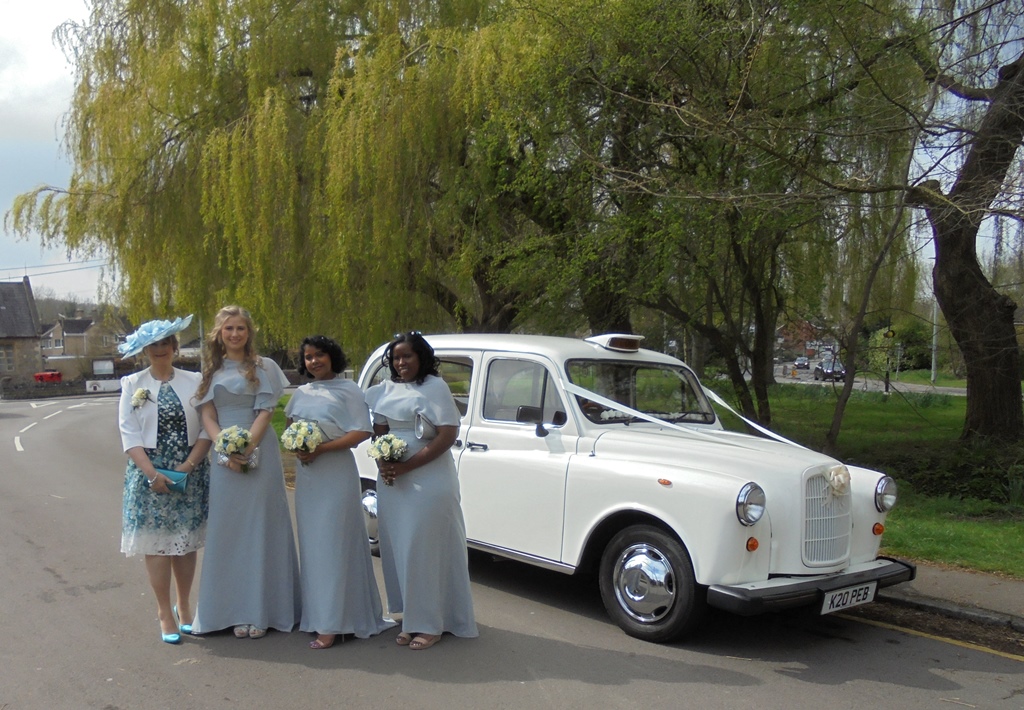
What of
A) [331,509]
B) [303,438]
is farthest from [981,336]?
[303,438]

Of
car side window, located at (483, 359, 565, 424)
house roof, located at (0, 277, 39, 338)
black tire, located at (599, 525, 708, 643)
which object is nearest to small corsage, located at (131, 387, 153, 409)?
car side window, located at (483, 359, 565, 424)

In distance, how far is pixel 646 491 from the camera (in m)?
5.40

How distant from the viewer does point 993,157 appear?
29.4ft

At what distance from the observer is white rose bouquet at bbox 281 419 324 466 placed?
5066mm

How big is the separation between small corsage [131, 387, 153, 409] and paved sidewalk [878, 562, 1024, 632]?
5162 millimetres

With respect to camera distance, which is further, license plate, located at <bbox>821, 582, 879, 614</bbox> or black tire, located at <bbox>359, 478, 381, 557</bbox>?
black tire, located at <bbox>359, 478, 381, 557</bbox>

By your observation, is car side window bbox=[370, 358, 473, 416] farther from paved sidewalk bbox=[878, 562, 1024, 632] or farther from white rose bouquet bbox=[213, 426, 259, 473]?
paved sidewalk bbox=[878, 562, 1024, 632]

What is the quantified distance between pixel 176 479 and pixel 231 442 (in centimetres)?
41

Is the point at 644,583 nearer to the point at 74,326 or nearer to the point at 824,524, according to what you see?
the point at 824,524

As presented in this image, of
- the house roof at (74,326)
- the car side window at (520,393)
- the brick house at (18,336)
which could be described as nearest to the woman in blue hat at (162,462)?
the car side window at (520,393)

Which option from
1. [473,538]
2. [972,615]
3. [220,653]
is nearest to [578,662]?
[473,538]

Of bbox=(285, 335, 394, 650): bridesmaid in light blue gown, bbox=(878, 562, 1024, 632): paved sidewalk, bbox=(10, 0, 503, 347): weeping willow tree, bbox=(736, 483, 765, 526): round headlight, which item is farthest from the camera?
bbox=(10, 0, 503, 347): weeping willow tree

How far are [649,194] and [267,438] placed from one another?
6.08 meters

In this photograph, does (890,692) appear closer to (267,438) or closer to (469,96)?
(267,438)
